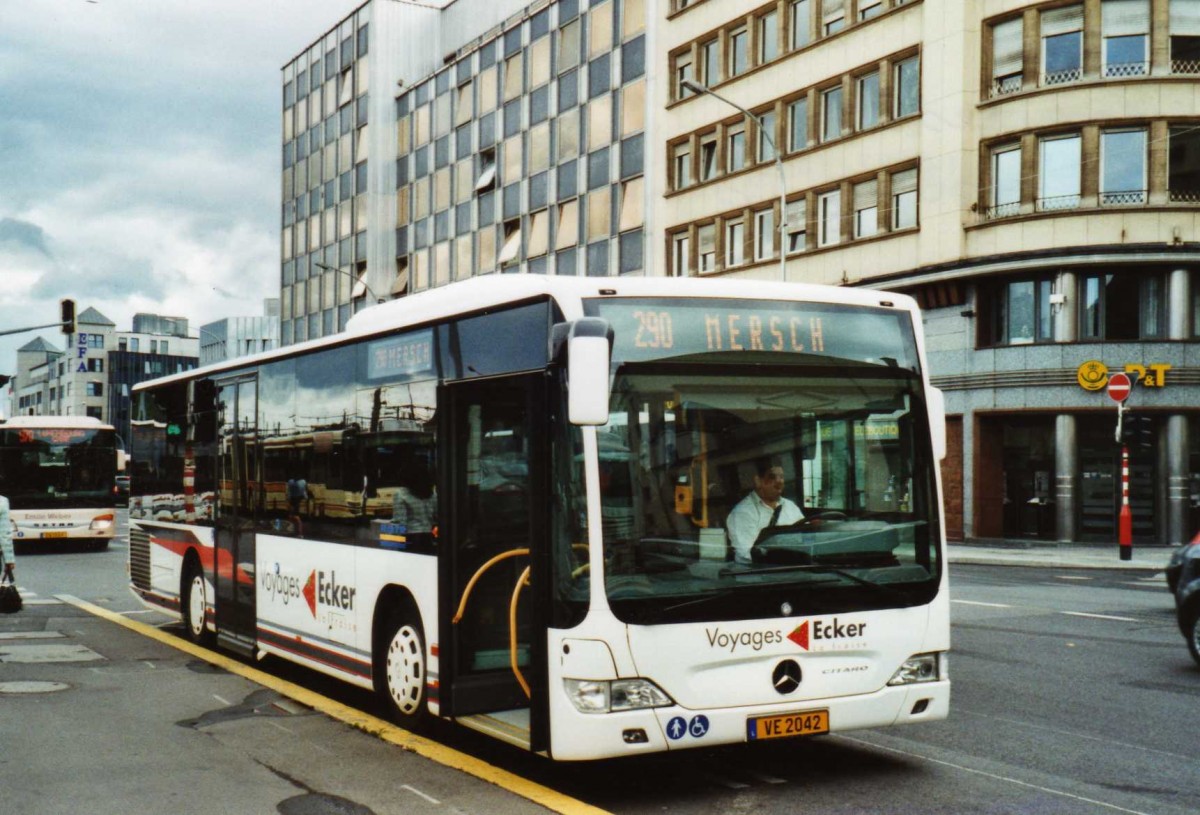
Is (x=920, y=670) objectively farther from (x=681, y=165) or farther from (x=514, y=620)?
(x=681, y=165)

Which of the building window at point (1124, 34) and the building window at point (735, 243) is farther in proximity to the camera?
the building window at point (735, 243)

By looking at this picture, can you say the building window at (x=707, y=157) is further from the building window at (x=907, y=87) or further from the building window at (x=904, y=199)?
the building window at (x=904, y=199)

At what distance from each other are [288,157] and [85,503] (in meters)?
45.1

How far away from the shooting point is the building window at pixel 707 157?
42.9 m

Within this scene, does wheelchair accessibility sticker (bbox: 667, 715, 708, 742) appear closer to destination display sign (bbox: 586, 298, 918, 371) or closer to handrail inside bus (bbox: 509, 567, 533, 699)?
handrail inside bus (bbox: 509, 567, 533, 699)

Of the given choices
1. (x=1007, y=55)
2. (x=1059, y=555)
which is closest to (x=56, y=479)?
(x=1059, y=555)

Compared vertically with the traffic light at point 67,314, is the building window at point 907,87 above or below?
above

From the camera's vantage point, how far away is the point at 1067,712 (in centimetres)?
916

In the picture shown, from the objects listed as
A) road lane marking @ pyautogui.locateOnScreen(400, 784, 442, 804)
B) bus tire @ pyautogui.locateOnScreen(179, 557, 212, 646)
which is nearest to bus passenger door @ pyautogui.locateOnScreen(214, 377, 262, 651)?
bus tire @ pyautogui.locateOnScreen(179, 557, 212, 646)

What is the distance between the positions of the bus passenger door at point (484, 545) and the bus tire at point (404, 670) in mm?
410

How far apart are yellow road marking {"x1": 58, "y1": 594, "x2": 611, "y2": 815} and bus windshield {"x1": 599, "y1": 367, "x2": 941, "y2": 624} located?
0.99 meters

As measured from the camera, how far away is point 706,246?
43062 millimetres

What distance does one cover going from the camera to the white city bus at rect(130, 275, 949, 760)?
655cm

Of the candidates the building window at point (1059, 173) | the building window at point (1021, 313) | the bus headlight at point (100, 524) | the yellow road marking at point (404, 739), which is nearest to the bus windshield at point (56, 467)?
the bus headlight at point (100, 524)
